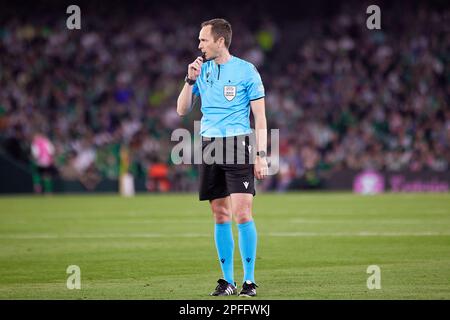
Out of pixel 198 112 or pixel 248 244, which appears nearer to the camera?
pixel 248 244

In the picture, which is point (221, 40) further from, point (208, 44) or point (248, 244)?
point (248, 244)

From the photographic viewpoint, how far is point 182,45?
130 ft

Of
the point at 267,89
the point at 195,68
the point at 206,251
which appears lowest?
the point at 206,251

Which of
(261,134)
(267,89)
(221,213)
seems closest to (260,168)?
(261,134)

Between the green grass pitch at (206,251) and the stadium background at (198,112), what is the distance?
Result: 8.3 inches

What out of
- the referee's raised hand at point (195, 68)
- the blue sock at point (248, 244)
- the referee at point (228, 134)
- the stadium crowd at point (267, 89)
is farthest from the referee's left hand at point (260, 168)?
the stadium crowd at point (267, 89)

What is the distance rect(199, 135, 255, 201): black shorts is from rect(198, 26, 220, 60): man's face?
933 millimetres

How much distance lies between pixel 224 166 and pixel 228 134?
35 centimetres

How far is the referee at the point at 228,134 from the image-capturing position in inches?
380

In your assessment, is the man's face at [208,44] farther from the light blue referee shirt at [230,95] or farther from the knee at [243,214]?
the knee at [243,214]

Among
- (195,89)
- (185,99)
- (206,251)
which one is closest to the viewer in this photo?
(185,99)

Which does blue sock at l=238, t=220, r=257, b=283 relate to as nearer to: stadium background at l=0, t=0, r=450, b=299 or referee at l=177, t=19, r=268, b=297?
referee at l=177, t=19, r=268, b=297

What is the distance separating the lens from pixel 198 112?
36.9 metres

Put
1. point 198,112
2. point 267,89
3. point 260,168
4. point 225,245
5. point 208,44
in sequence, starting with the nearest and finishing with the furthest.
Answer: point 260,168 → point 208,44 → point 225,245 → point 198,112 → point 267,89
